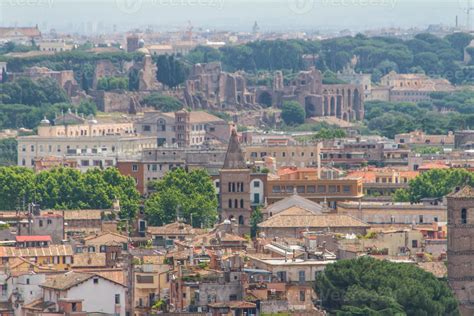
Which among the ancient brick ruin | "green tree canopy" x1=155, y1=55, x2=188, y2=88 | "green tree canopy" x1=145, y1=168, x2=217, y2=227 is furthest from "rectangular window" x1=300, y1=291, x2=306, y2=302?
"green tree canopy" x1=155, y1=55, x2=188, y2=88

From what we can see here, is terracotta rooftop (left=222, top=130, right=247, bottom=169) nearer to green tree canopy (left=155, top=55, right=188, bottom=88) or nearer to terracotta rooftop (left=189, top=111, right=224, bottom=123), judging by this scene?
terracotta rooftop (left=189, top=111, right=224, bottom=123)

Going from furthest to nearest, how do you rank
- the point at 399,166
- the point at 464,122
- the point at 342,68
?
the point at 342,68 < the point at 464,122 < the point at 399,166

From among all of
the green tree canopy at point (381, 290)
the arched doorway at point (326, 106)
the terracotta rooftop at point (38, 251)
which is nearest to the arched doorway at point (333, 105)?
the arched doorway at point (326, 106)

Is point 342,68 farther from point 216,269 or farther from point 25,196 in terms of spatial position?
point 216,269

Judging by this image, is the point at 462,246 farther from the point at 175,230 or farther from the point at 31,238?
the point at 175,230

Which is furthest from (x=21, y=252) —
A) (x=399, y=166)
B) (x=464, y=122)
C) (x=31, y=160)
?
(x=464, y=122)

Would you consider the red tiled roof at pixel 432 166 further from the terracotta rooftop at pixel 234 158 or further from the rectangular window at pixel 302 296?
the rectangular window at pixel 302 296
